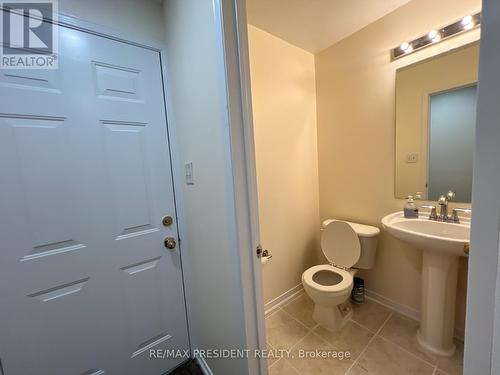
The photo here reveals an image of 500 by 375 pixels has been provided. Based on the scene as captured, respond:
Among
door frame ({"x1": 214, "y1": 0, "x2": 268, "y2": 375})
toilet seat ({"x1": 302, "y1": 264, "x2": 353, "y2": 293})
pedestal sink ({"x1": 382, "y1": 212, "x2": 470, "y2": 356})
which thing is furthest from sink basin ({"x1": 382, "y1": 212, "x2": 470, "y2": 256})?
door frame ({"x1": 214, "y1": 0, "x2": 268, "y2": 375})

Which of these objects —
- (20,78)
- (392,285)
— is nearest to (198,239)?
(20,78)

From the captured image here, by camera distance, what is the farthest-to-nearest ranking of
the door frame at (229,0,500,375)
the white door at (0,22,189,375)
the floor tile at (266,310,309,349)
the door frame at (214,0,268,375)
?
the floor tile at (266,310,309,349), the white door at (0,22,189,375), the door frame at (214,0,268,375), the door frame at (229,0,500,375)

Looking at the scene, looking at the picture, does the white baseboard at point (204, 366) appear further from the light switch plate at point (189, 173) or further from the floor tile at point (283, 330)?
the light switch plate at point (189, 173)

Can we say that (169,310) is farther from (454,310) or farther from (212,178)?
(454,310)

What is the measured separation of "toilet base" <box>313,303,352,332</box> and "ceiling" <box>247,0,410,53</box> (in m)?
2.16

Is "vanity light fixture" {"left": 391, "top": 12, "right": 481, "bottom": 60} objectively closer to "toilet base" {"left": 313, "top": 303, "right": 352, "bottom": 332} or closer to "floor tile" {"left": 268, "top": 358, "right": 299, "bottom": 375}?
"toilet base" {"left": 313, "top": 303, "right": 352, "bottom": 332}

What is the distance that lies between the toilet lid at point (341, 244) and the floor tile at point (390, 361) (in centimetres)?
54

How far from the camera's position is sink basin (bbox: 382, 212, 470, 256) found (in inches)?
41.4

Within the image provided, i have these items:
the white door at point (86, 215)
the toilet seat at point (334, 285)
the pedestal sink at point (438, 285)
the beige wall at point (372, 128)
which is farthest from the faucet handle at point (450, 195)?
the white door at point (86, 215)

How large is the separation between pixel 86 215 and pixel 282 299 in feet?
5.56

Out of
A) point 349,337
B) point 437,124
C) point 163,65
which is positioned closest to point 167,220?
point 163,65

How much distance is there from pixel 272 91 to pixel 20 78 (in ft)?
4.87

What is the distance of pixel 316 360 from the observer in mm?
1316

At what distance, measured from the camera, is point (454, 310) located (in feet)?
4.25
